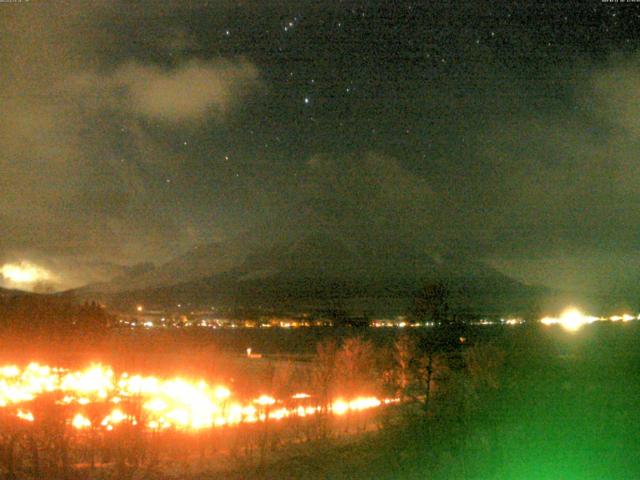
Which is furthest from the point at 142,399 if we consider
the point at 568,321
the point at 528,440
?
the point at 568,321

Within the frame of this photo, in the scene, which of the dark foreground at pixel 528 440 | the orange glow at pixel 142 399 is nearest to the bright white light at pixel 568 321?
the orange glow at pixel 142 399

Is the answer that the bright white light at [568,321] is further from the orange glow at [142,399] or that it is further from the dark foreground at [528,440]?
the dark foreground at [528,440]

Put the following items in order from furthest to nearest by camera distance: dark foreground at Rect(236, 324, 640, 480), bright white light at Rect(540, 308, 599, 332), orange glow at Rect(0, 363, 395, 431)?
bright white light at Rect(540, 308, 599, 332) < orange glow at Rect(0, 363, 395, 431) < dark foreground at Rect(236, 324, 640, 480)

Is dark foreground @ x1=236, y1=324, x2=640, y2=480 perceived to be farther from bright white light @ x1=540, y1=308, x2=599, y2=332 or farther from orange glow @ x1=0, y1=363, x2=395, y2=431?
bright white light @ x1=540, y1=308, x2=599, y2=332

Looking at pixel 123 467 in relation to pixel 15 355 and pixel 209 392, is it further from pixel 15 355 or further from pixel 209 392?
pixel 15 355

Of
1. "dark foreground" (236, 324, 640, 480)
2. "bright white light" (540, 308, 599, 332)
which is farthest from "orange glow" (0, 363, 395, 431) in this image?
"bright white light" (540, 308, 599, 332)

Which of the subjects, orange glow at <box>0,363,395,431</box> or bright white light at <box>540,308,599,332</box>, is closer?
orange glow at <box>0,363,395,431</box>

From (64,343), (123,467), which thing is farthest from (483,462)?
(64,343)

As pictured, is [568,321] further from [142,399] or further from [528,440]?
[142,399]
